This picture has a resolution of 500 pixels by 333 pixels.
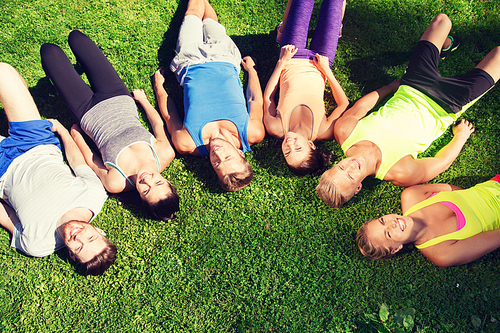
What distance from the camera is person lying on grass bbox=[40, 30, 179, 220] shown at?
418 centimetres

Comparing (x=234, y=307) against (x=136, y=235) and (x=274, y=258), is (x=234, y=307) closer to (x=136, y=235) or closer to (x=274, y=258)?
(x=274, y=258)

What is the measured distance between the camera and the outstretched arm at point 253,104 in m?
4.47

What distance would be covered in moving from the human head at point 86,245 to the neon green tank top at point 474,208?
15.6ft

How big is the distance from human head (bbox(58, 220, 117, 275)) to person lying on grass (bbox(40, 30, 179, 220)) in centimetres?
75

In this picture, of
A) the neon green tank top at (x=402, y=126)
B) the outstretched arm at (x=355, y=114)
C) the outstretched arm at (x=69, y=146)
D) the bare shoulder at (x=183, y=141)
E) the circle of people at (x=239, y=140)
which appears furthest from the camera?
the outstretched arm at (x=69, y=146)

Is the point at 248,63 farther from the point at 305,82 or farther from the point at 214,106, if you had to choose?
the point at 214,106

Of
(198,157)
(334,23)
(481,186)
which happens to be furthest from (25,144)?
(481,186)

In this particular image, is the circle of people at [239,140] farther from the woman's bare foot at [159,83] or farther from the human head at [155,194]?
the woman's bare foot at [159,83]

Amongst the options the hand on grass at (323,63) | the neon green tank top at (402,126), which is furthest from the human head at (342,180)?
the hand on grass at (323,63)

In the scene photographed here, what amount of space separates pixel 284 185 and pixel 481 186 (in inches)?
121

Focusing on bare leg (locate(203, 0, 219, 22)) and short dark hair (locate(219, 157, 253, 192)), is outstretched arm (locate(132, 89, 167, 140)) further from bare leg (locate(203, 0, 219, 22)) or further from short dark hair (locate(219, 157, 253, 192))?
bare leg (locate(203, 0, 219, 22))

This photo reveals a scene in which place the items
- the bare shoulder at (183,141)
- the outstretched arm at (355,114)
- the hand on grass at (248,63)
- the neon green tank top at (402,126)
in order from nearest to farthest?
the neon green tank top at (402,126) < the outstretched arm at (355,114) < the bare shoulder at (183,141) < the hand on grass at (248,63)

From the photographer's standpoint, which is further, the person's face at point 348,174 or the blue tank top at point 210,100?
the blue tank top at point 210,100

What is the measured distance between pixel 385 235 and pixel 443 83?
8.38 feet
